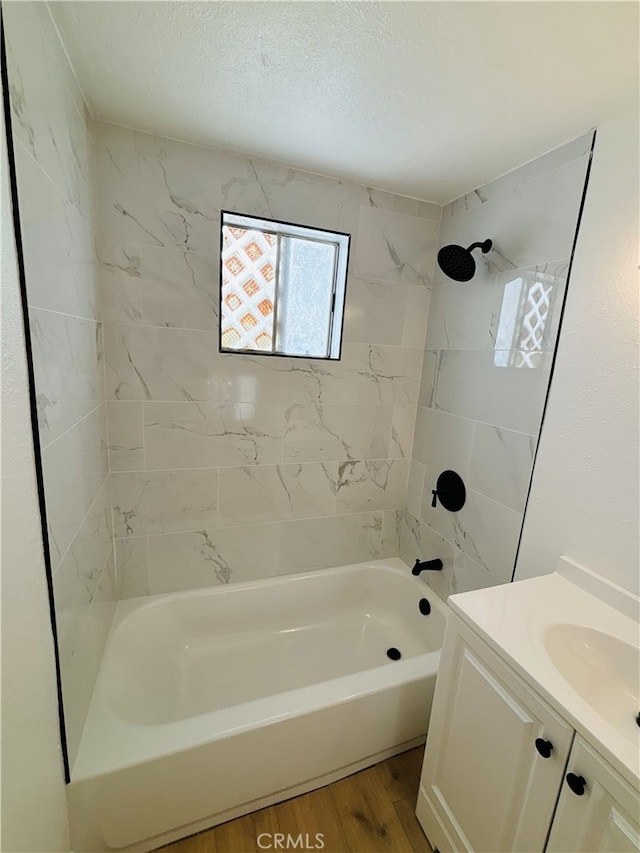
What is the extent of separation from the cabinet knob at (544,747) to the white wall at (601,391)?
57 cm

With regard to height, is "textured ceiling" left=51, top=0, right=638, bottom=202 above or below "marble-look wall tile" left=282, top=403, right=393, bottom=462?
above

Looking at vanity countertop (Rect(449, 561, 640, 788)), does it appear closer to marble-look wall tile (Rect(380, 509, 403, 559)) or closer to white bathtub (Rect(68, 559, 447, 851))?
white bathtub (Rect(68, 559, 447, 851))

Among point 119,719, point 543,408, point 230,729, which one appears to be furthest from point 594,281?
point 119,719

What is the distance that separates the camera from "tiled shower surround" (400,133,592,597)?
1370mm

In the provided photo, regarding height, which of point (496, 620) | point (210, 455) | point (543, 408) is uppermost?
point (543, 408)

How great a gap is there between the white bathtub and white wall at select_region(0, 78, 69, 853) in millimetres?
285

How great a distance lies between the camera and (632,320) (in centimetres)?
111

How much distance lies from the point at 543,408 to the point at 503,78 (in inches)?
41.3

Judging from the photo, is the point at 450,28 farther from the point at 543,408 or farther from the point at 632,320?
the point at 543,408

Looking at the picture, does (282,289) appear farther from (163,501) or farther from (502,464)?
(502,464)

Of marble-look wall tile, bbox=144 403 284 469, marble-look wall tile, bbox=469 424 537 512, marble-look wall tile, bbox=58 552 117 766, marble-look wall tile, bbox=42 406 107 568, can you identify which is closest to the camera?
marble-look wall tile, bbox=42 406 107 568

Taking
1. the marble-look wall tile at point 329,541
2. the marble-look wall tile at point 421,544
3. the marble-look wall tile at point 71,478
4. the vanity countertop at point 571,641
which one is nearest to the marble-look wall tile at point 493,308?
the vanity countertop at point 571,641

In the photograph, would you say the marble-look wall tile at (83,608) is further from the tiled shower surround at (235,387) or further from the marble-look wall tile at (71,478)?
the tiled shower surround at (235,387)

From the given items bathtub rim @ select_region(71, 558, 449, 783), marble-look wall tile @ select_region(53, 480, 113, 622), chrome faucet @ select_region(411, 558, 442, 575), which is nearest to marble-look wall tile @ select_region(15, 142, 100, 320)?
marble-look wall tile @ select_region(53, 480, 113, 622)
